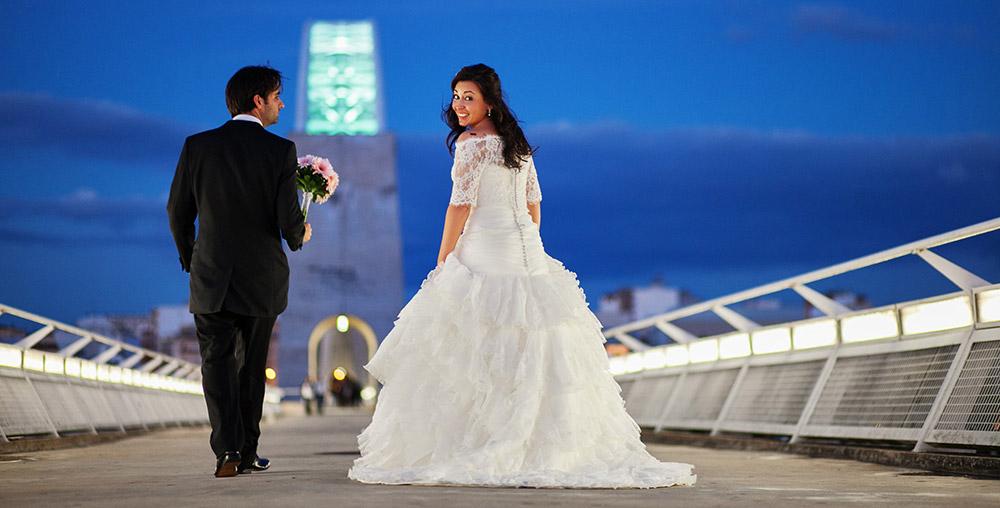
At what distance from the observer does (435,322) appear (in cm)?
698

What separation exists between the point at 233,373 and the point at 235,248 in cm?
63

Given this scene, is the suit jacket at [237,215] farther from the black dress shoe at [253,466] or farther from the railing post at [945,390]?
the railing post at [945,390]

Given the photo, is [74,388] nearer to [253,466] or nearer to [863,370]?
[253,466]

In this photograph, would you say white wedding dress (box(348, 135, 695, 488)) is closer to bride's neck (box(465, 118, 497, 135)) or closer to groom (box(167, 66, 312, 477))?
bride's neck (box(465, 118, 497, 135))

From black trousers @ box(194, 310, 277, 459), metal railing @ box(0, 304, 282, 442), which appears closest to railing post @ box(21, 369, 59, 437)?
metal railing @ box(0, 304, 282, 442)

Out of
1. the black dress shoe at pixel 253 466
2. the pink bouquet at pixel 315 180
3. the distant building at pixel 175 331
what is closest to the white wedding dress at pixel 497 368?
the black dress shoe at pixel 253 466

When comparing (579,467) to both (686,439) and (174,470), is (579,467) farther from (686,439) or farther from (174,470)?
(686,439)

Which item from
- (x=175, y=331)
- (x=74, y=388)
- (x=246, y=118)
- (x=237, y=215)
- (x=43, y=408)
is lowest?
(x=43, y=408)

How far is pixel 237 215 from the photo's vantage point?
6.66 m

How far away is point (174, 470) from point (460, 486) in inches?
95.4

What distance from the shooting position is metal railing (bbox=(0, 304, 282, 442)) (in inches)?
432

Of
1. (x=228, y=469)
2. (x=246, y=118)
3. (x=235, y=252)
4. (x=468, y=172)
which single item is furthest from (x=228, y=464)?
(x=468, y=172)

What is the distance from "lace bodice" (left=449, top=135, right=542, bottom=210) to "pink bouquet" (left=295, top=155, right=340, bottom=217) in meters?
0.82

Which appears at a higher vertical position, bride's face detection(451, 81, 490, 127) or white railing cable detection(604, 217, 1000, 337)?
bride's face detection(451, 81, 490, 127)
